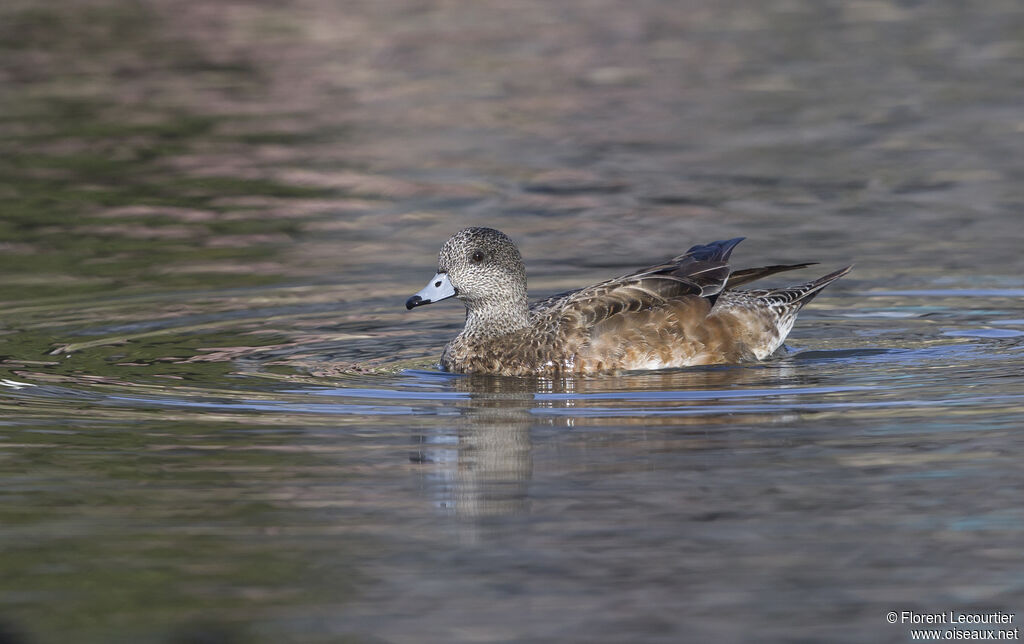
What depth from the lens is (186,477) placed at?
23.1 feet

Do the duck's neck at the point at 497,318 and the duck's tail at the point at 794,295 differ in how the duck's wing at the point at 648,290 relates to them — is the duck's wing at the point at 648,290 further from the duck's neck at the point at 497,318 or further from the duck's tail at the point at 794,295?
the duck's tail at the point at 794,295

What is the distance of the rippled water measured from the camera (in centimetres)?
566

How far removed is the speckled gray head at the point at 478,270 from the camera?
31.4ft

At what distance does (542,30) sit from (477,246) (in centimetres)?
1751

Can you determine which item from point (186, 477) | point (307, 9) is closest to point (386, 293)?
point (186, 477)

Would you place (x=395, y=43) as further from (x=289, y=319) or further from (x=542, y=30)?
(x=289, y=319)

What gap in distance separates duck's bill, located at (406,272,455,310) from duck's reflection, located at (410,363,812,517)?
1.53ft

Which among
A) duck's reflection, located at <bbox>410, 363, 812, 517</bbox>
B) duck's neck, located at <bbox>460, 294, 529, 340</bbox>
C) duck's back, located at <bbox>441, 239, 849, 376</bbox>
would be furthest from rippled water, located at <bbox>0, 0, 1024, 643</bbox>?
duck's neck, located at <bbox>460, 294, 529, 340</bbox>

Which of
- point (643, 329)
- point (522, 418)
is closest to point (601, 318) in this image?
point (643, 329)

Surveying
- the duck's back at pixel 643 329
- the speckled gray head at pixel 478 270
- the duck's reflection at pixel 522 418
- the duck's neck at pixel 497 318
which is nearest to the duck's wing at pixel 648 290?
the duck's back at pixel 643 329

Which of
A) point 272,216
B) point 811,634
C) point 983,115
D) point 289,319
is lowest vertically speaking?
point 811,634

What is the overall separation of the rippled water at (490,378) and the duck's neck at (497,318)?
419mm

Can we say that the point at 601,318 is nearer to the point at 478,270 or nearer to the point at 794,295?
the point at 478,270

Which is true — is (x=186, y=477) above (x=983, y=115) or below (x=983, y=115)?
below
